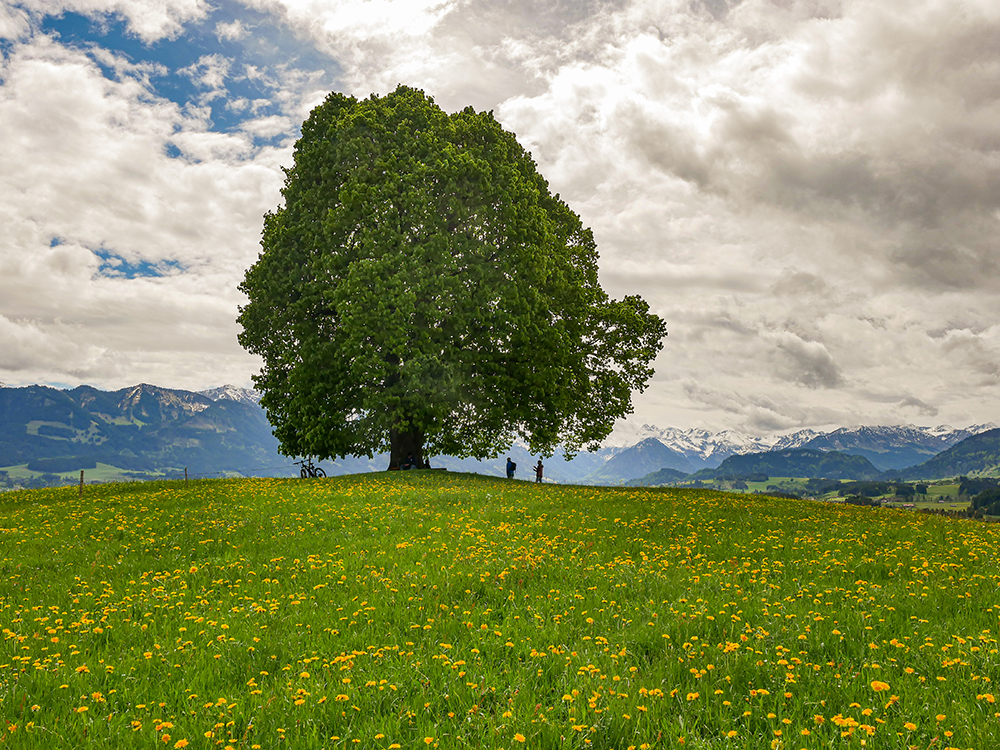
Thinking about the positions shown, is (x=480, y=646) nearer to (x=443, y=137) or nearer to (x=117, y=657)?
(x=117, y=657)

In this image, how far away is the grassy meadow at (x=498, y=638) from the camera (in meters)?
6.03

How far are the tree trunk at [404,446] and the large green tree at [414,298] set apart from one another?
0.09 meters

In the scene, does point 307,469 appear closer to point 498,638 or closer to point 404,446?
point 404,446

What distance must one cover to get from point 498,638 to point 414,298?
22.5 meters

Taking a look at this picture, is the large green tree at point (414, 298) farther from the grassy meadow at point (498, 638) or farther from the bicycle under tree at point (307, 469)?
the grassy meadow at point (498, 638)

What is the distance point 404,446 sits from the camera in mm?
34812

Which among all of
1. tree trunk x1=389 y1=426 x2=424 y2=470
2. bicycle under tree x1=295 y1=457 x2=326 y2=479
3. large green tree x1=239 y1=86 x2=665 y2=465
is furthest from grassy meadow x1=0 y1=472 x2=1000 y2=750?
bicycle under tree x1=295 y1=457 x2=326 y2=479

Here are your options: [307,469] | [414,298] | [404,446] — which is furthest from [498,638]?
[307,469]

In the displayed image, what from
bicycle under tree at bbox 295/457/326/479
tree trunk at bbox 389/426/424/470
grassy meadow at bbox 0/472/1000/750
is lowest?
grassy meadow at bbox 0/472/1000/750

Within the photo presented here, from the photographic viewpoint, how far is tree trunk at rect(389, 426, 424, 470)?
34375 mm

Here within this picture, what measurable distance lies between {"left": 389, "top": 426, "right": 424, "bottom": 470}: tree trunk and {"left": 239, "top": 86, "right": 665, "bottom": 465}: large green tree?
94mm

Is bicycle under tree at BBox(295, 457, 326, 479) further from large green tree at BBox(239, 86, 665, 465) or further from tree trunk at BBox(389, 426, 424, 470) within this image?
tree trunk at BBox(389, 426, 424, 470)

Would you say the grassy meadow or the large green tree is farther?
the large green tree

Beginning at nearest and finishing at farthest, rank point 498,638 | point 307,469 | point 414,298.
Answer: point 498,638
point 414,298
point 307,469
